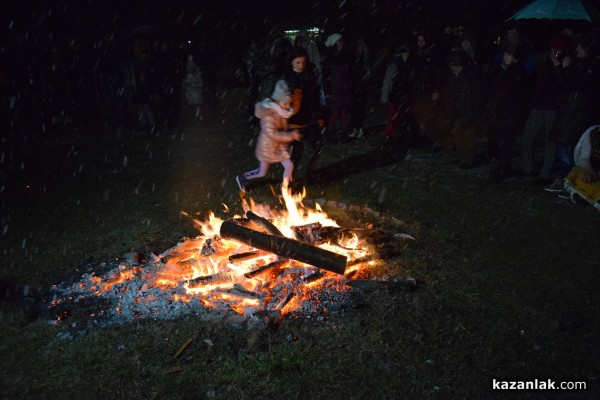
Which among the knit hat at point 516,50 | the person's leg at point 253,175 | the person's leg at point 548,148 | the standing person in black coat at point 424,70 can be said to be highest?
the knit hat at point 516,50

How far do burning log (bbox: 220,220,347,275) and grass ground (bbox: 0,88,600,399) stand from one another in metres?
0.51

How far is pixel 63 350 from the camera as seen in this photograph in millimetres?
4113

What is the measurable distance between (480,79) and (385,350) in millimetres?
6892

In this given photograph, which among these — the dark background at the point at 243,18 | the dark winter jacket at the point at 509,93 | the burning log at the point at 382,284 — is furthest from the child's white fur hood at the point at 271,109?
the dark background at the point at 243,18

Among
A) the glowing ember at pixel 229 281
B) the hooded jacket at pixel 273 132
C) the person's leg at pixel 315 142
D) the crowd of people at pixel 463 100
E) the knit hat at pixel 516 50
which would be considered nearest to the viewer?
the glowing ember at pixel 229 281

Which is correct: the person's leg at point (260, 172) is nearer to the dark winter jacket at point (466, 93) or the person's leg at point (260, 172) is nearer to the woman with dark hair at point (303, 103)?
the woman with dark hair at point (303, 103)

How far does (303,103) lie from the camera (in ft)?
28.3

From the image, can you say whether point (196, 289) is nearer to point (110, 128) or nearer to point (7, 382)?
point (7, 382)

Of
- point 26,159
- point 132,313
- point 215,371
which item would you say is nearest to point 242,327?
point 215,371

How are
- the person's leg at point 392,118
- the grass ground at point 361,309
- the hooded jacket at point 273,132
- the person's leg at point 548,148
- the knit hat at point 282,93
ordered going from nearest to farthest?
the grass ground at point 361,309 → the knit hat at point 282,93 → the hooded jacket at point 273,132 → the person's leg at point 548,148 → the person's leg at point 392,118

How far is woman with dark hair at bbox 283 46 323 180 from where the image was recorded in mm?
6980

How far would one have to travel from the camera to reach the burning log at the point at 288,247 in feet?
16.1

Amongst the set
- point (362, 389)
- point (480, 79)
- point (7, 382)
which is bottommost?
point (7, 382)

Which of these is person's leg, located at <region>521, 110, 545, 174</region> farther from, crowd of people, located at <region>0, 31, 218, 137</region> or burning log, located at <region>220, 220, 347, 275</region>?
crowd of people, located at <region>0, 31, 218, 137</region>
